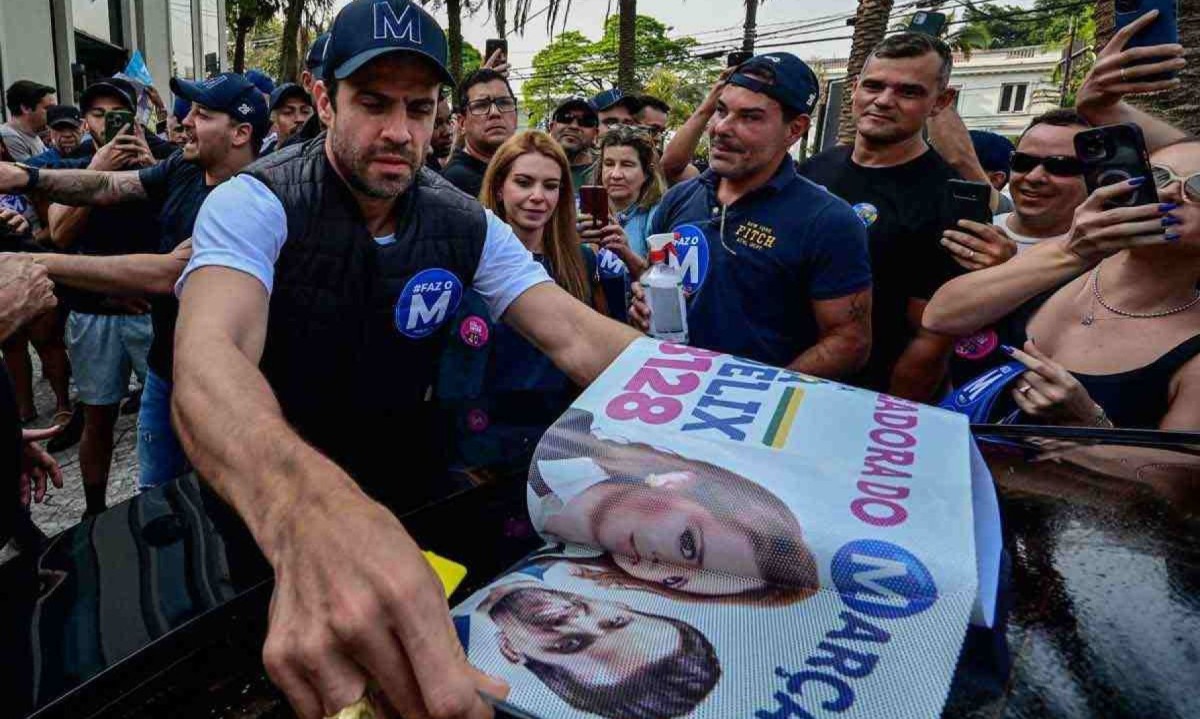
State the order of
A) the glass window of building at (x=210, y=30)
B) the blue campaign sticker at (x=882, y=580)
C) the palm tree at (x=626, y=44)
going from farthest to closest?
the glass window of building at (x=210, y=30) < the palm tree at (x=626, y=44) < the blue campaign sticker at (x=882, y=580)

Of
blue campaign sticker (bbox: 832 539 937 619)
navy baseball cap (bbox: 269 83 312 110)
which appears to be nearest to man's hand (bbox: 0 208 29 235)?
blue campaign sticker (bbox: 832 539 937 619)

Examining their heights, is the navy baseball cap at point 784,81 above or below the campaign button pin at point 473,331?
above

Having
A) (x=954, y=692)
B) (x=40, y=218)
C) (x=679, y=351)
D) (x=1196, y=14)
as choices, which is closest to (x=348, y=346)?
(x=679, y=351)

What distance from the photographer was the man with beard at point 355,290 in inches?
42.1

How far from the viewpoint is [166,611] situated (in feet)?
2.86

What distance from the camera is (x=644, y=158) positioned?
14.3ft

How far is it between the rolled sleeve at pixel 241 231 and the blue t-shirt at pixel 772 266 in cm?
158

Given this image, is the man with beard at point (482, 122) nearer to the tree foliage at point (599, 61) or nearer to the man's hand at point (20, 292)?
the man's hand at point (20, 292)

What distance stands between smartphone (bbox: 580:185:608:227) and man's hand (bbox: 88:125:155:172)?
2.25m

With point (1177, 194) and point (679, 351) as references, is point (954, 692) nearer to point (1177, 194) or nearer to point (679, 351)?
point (679, 351)

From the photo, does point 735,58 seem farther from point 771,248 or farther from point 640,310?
point 640,310

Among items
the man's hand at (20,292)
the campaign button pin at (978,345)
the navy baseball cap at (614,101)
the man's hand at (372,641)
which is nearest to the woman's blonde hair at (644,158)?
the navy baseball cap at (614,101)

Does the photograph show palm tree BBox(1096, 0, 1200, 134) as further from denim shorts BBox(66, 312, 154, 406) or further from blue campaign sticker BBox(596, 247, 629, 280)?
denim shorts BBox(66, 312, 154, 406)

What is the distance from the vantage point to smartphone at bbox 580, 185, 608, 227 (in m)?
3.30
